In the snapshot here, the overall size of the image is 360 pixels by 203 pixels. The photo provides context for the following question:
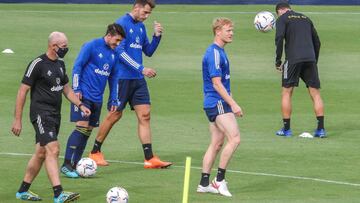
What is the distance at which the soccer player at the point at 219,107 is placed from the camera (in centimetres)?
1536

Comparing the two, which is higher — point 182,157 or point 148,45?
point 148,45

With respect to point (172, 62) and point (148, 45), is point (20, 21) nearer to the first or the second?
point (172, 62)

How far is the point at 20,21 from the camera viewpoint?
4250 cm

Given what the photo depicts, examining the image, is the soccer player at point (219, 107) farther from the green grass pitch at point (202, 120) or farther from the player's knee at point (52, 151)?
the player's knee at point (52, 151)

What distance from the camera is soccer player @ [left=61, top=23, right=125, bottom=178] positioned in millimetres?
16766

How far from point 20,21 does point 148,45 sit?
81.7 ft

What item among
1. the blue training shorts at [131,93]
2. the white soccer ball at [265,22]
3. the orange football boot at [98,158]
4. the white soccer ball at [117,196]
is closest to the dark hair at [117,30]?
the blue training shorts at [131,93]

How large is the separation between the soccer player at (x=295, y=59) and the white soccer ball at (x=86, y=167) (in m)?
5.67

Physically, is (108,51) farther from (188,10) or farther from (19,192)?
(188,10)

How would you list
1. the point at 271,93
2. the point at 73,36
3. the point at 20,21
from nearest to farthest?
the point at 271,93, the point at 73,36, the point at 20,21

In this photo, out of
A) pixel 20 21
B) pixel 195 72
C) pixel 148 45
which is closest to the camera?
pixel 148 45

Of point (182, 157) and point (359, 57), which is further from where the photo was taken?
point (359, 57)

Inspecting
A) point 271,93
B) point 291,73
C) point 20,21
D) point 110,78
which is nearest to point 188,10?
point 20,21

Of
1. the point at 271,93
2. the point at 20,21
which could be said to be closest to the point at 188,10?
the point at 20,21
